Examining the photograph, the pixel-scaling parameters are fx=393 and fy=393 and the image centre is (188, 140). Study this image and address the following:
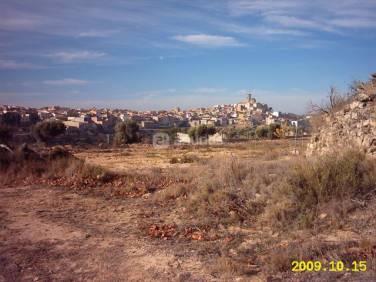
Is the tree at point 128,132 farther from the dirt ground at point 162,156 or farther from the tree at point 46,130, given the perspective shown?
the dirt ground at point 162,156

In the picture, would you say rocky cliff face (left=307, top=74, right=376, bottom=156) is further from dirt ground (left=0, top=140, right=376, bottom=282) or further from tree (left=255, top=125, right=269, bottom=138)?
tree (left=255, top=125, right=269, bottom=138)

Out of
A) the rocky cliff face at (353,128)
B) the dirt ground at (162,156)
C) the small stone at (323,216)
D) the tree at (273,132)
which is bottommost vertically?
the dirt ground at (162,156)

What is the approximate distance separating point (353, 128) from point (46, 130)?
34382 millimetres

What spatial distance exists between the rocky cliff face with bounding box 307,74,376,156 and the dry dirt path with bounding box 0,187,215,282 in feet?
17.8

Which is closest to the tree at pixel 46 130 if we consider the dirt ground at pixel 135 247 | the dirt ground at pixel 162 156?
the dirt ground at pixel 162 156

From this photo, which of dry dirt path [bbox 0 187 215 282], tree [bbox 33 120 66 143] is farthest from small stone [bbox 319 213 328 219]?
tree [bbox 33 120 66 143]

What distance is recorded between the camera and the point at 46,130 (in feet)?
129

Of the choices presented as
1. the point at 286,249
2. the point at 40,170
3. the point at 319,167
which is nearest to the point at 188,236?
the point at 286,249

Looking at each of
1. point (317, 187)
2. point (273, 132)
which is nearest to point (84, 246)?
point (317, 187)

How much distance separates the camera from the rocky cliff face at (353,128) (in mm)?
9477

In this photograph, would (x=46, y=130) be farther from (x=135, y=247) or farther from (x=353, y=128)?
(x=135, y=247)

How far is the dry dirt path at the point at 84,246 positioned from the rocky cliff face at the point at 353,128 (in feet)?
17.8

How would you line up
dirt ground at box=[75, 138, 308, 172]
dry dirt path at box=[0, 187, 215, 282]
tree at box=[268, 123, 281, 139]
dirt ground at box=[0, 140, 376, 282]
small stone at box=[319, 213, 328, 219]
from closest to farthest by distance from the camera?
dirt ground at box=[0, 140, 376, 282]
dry dirt path at box=[0, 187, 215, 282]
small stone at box=[319, 213, 328, 219]
dirt ground at box=[75, 138, 308, 172]
tree at box=[268, 123, 281, 139]

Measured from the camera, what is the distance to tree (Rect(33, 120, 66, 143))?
38.8 metres
